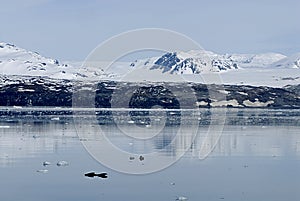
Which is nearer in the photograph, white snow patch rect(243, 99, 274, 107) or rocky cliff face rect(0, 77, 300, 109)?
rocky cliff face rect(0, 77, 300, 109)

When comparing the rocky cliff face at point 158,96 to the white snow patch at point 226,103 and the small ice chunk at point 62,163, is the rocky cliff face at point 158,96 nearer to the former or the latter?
the white snow patch at point 226,103

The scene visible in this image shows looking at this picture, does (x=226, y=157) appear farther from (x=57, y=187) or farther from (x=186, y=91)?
(x=186, y=91)

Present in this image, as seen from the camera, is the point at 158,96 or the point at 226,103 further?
the point at 226,103

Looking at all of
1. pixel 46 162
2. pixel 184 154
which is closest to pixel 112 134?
pixel 184 154

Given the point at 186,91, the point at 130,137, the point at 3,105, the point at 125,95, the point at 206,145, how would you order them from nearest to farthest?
1. the point at 206,145
2. the point at 130,137
3. the point at 3,105
4. the point at 125,95
5. the point at 186,91

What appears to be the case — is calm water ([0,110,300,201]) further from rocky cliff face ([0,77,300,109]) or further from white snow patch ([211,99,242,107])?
white snow patch ([211,99,242,107])

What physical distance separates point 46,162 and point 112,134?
34.9 feet

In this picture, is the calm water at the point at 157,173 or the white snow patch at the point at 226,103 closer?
the calm water at the point at 157,173

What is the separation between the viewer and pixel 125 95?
3873 inches

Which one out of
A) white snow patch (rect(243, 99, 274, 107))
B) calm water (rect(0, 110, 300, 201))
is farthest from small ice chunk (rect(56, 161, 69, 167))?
white snow patch (rect(243, 99, 274, 107))

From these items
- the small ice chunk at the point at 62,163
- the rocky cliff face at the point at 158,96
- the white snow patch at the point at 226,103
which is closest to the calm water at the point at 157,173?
the small ice chunk at the point at 62,163

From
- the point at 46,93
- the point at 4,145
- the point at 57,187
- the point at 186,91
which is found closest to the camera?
the point at 57,187

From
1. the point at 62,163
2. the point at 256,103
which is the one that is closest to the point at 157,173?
the point at 62,163

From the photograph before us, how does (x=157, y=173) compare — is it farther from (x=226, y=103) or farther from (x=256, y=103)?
(x=256, y=103)
